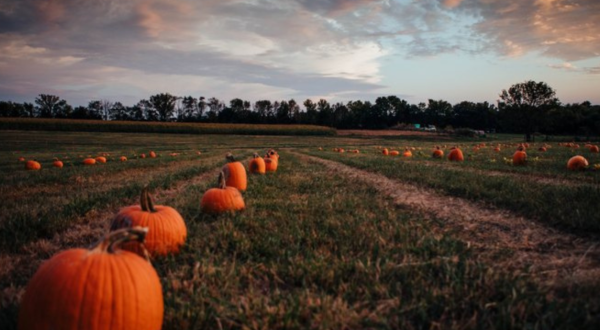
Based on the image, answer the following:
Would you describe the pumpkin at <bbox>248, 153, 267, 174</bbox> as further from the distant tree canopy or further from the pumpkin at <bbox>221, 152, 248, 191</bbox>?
the distant tree canopy

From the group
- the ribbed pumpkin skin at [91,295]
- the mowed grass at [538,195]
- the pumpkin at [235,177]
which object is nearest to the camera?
the ribbed pumpkin skin at [91,295]

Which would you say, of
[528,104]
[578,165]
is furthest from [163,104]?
Result: [578,165]

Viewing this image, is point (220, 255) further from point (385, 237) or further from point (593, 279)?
point (593, 279)

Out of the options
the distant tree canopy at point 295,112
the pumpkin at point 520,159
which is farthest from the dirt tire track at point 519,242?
the distant tree canopy at point 295,112

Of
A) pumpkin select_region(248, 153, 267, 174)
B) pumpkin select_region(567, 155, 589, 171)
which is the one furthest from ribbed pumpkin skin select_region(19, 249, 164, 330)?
pumpkin select_region(567, 155, 589, 171)

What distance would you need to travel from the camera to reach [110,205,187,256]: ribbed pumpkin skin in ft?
9.98

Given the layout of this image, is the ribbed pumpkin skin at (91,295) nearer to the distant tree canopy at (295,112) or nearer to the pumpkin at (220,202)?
the pumpkin at (220,202)

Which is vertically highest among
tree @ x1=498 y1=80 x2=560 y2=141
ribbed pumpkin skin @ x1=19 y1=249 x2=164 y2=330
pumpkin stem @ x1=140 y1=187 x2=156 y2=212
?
tree @ x1=498 y1=80 x2=560 y2=141

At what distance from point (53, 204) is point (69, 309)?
479 cm

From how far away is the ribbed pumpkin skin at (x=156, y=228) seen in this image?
120 inches

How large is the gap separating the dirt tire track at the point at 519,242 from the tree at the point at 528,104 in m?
56.0

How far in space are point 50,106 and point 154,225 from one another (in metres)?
142

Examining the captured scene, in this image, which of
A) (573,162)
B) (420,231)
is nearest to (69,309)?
(420,231)

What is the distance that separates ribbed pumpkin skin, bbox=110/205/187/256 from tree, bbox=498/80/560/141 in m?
59.9
